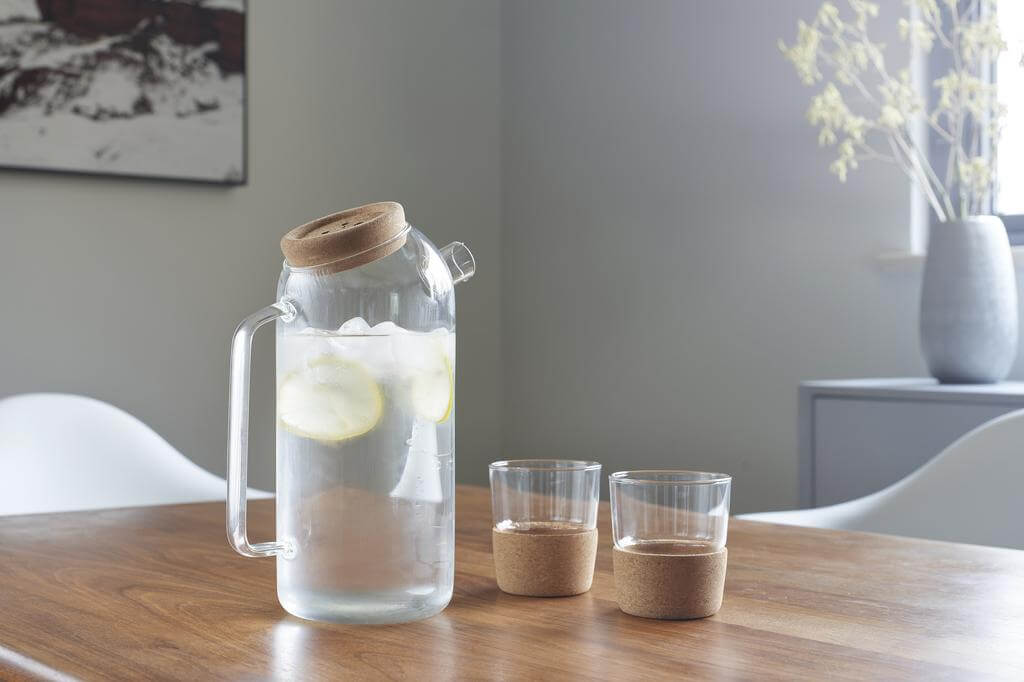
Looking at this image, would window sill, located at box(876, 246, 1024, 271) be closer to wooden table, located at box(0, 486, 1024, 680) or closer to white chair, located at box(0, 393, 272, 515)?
white chair, located at box(0, 393, 272, 515)

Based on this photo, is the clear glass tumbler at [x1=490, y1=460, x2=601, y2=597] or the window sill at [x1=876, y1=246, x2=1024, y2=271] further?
the window sill at [x1=876, y1=246, x2=1024, y2=271]

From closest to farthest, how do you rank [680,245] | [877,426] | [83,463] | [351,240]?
[351,240]
[83,463]
[877,426]
[680,245]

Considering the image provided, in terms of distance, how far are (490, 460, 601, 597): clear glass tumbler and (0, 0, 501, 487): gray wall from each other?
2.11 m

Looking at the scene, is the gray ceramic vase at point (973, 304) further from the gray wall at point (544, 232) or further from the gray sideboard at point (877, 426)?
the gray wall at point (544, 232)

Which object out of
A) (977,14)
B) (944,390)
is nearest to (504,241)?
(977,14)

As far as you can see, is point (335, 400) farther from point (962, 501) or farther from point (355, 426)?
point (962, 501)

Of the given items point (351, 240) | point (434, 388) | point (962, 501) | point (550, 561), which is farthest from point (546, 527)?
point (962, 501)

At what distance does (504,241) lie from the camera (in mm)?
3650

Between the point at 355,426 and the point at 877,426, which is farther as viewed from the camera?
the point at 877,426

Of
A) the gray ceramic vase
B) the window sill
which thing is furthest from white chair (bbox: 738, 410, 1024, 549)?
the window sill

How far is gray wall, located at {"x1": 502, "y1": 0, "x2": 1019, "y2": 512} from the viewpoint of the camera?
269 cm

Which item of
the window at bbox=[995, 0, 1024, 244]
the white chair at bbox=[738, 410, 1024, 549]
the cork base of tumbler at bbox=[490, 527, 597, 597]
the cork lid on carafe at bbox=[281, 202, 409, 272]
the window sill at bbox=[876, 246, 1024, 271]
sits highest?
the window at bbox=[995, 0, 1024, 244]

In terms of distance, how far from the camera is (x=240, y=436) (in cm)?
72

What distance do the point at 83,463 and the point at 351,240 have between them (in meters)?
1.40
